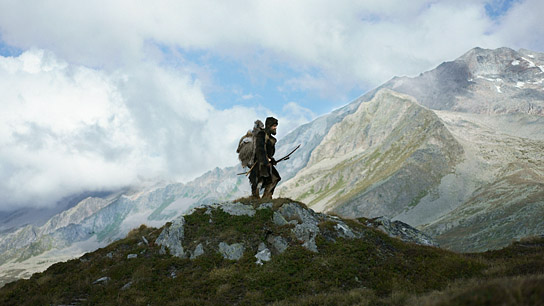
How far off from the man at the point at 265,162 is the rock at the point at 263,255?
7745mm

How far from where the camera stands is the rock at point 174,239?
20.1 m

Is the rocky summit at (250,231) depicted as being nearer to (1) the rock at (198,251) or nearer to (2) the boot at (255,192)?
(1) the rock at (198,251)

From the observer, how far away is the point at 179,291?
51.1 ft

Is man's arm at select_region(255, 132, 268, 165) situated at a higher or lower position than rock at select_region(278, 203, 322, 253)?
higher

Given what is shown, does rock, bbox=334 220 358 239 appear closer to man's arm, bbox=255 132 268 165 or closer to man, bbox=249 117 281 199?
man, bbox=249 117 281 199

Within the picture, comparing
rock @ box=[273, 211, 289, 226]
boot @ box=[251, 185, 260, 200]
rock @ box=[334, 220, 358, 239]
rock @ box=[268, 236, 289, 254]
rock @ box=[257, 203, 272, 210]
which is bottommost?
rock @ box=[334, 220, 358, 239]

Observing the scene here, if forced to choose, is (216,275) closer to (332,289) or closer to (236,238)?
(236,238)

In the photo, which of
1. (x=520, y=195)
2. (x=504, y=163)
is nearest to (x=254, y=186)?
(x=520, y=195)

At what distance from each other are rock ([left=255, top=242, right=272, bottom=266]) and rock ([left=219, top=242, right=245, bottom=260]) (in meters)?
1.14

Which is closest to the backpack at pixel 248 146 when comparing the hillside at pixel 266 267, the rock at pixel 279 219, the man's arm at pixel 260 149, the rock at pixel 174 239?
the man's arm at pixel 260 149

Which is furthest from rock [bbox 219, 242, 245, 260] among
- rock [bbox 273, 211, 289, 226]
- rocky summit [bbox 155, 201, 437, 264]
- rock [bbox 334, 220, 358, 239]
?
rock [bbox 334, 220, 358, 239]

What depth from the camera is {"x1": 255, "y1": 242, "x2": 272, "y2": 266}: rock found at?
18250 millimetres

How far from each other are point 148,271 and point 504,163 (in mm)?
204496

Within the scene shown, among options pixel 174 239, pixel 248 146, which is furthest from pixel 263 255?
pixel 248 146
